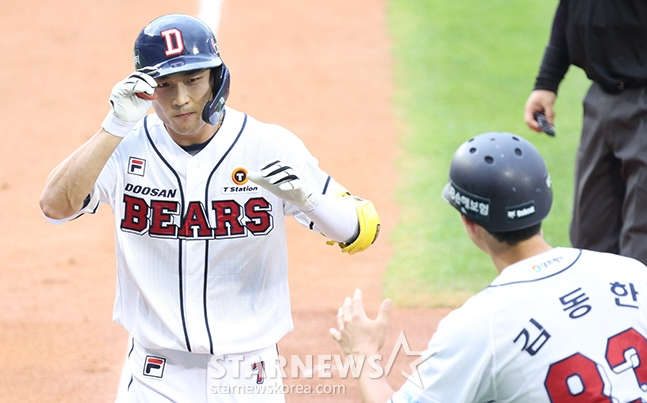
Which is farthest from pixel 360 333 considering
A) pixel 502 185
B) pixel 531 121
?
pixel 531 121

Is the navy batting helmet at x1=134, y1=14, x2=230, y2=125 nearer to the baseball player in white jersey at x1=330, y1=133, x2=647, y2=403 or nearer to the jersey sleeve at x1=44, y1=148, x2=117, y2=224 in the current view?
the jersey sleeve at x1=44, y1=148, x2=117, y2=224

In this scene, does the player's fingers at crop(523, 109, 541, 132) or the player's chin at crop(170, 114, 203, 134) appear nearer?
the player's chin at crop(170, 114, 203, 134)

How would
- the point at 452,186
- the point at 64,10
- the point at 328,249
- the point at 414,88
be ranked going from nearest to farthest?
the point at 452,186
the point at 328,249
the point at 414,88
the point at 64,10

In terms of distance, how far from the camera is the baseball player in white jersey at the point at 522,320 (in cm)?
274

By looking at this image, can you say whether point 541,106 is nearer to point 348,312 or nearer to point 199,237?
point 199,237

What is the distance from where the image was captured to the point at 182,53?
12.2 feet

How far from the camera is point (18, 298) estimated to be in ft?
21.9

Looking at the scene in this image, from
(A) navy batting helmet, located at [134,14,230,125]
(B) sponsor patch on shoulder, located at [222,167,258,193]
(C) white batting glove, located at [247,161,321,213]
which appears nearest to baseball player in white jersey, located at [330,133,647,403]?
(C) white batting glove, located at [247,161,321,213]

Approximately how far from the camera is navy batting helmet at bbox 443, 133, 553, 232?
2.93 m

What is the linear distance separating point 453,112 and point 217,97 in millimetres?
6526

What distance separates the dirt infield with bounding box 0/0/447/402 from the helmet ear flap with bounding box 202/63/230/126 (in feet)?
7.53

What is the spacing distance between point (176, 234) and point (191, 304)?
0.28m

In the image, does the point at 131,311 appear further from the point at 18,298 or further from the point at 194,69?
the point at 18,298

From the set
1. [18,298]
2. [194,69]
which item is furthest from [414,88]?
[194,69]
